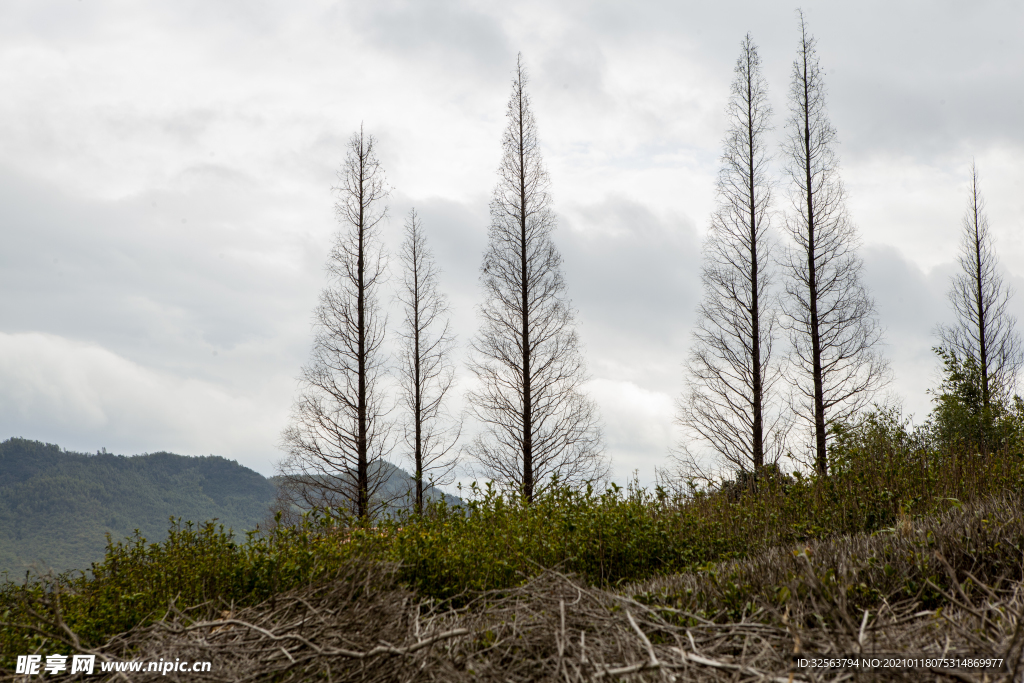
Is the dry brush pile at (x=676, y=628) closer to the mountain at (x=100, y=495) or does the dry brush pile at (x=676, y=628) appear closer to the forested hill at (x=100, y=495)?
the mountain at (x=100, y=495)

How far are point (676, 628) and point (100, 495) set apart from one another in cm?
19779

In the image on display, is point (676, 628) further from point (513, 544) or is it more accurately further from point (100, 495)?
point (100, 495)

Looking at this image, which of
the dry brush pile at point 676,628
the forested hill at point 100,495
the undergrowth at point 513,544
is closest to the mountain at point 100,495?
the forested hill at point 100,495

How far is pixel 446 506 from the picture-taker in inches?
365

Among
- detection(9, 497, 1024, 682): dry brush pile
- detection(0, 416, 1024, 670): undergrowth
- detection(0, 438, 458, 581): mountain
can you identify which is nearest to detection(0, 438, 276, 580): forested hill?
detection(0, 438, 458, 581): mountain

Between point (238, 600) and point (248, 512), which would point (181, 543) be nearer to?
point (238, 600)

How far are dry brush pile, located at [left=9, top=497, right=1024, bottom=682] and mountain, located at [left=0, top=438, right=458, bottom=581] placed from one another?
14756 cm

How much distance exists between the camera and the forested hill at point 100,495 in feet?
473

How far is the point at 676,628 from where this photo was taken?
2.82 metres

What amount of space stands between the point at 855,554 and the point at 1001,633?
2117mm

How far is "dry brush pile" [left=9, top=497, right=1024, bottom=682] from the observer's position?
244 centimetres

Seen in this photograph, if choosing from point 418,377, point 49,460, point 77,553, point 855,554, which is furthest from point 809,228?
point 49,460

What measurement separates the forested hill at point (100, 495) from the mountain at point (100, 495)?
194 mm

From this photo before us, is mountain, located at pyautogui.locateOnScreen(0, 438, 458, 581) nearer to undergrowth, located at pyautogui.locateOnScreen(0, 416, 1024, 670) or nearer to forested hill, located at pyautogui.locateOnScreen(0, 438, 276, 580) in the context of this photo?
forested hill, located at pyautogui.locateOnScreen(0, 438, 276, 580)
